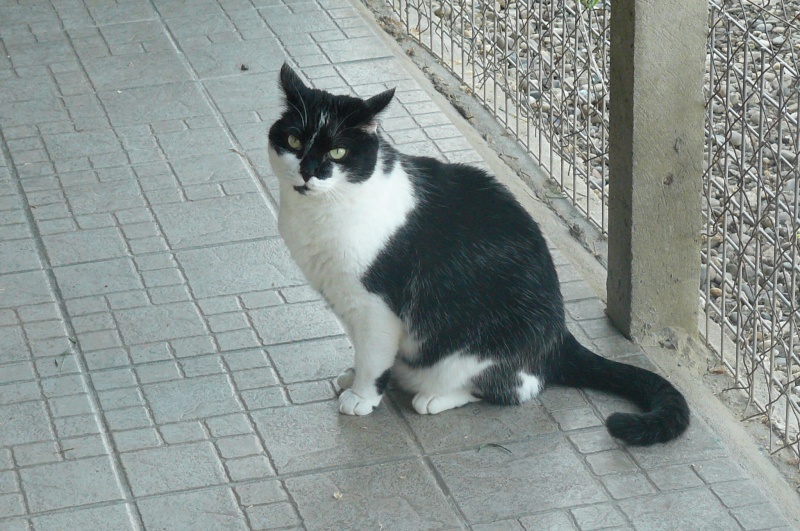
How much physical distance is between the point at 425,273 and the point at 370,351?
0.97 feet

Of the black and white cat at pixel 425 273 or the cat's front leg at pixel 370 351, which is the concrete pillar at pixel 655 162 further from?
the cat's front leg at pixel 370 351

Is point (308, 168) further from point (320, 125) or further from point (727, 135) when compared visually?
point (727, 135)

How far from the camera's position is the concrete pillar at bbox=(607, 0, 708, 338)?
3461 mm

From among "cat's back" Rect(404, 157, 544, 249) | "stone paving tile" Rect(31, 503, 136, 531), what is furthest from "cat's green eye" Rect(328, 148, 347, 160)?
"stone paving tile" Rect(31, 503, 136, 531)

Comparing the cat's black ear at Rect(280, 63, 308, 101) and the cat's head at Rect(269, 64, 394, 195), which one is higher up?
the cat's black ear at Rect(280, 63, 308, 101)

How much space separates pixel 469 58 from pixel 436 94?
32 centimetres

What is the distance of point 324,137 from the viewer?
3.05m

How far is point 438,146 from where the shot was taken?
16.8 ft

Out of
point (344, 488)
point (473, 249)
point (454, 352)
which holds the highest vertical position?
point (473, 249)

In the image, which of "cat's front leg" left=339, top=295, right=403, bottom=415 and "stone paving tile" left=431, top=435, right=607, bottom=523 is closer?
"stone paving tile" left=431, top=435, right=607, bottom=523

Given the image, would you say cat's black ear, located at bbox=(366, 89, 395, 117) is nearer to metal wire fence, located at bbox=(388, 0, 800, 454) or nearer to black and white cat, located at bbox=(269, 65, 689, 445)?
black and white cat, located at bbox=(269, 65, 689, 445)

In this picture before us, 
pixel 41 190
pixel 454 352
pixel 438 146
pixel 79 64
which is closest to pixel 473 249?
pixel 454 352

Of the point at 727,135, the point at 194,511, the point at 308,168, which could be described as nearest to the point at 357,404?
the point at 194,511

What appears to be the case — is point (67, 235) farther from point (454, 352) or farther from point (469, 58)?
point (469, 58)
